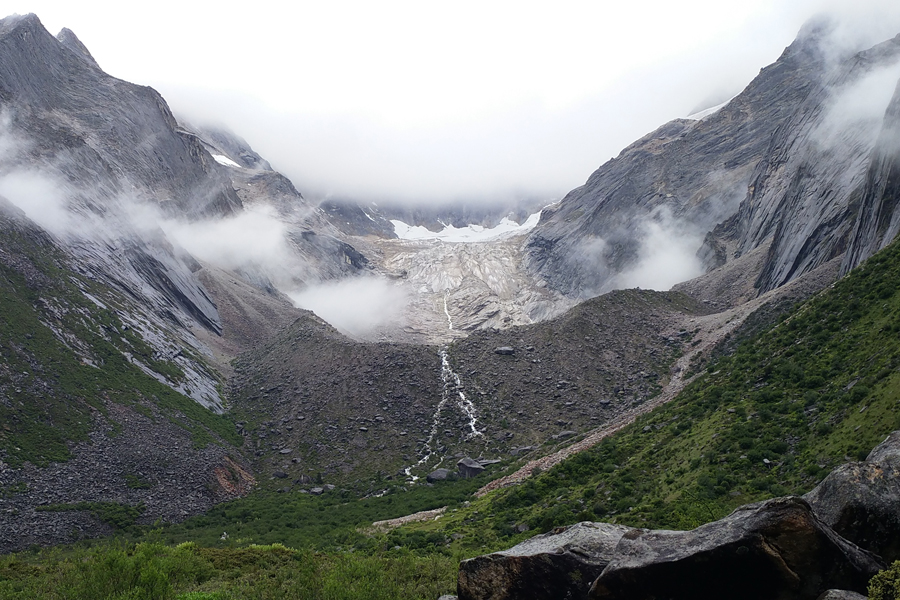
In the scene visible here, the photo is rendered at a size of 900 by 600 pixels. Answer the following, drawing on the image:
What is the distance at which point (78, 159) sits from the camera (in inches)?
3100

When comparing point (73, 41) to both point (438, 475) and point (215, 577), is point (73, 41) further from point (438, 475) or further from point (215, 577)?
point (215, 577)

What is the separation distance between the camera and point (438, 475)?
4459 centimetres

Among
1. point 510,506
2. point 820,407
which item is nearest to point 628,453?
point 510,506

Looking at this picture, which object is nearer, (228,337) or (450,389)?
(450,389)

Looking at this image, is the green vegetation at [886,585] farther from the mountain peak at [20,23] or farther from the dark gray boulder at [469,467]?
the mountain peak at [20,23]

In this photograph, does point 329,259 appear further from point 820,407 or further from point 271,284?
point 820,407

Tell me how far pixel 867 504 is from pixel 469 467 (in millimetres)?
36439

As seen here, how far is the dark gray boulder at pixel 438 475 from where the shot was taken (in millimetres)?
44281

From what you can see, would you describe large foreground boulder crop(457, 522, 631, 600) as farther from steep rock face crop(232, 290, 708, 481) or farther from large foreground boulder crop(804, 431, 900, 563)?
steep rock face crop(232, 290, 708, 481)

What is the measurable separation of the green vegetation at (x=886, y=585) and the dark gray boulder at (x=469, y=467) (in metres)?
37.4

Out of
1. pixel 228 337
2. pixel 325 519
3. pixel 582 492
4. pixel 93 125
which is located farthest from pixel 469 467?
pixel 93 125

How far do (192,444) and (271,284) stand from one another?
278 ft

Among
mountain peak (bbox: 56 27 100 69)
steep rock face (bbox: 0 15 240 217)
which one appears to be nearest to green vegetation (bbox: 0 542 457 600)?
steep rock face (bbox: 0 15 240 217)

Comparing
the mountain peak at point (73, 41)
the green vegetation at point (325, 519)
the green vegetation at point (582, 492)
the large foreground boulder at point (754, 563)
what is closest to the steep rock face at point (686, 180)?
the green vegetation at point (582, 492)
